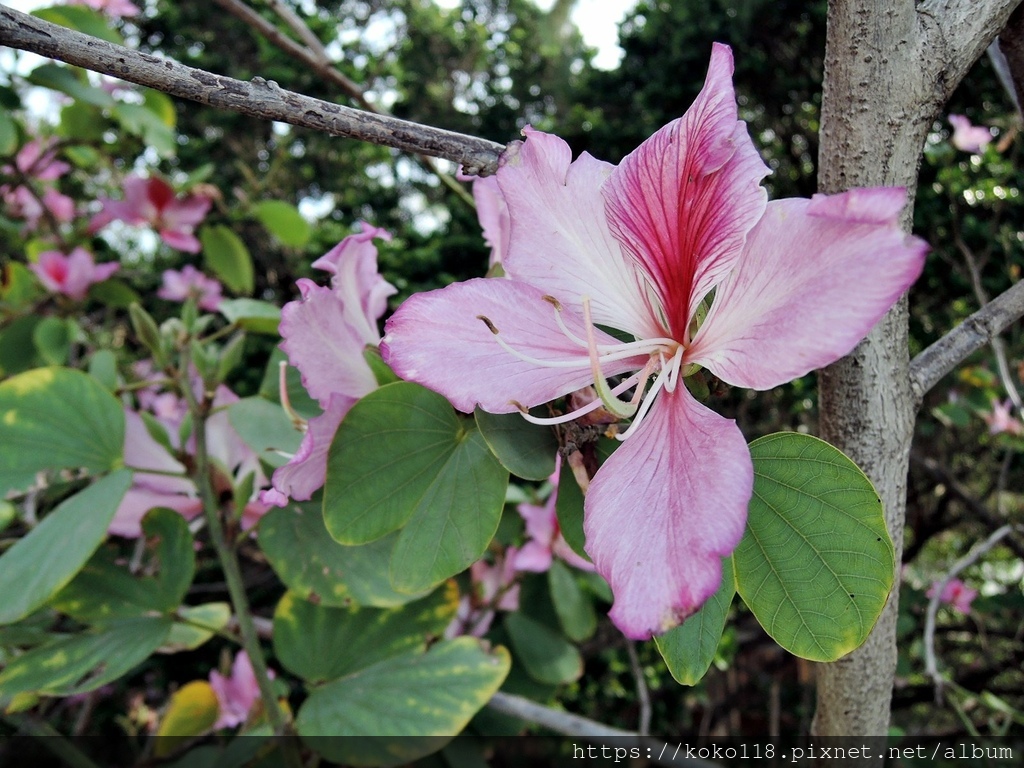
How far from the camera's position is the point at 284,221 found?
165 cm

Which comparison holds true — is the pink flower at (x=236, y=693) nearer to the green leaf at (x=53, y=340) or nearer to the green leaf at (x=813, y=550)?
the green leaf at (x=53, y=340)

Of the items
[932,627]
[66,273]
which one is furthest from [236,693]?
[932,627]

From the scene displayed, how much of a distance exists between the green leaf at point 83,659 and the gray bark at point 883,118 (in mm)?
675

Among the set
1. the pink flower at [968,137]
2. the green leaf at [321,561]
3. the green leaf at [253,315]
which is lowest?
the green leaf at [321,561]

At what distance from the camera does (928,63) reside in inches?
17.6

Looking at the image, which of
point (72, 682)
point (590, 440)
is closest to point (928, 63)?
point (590, 440)

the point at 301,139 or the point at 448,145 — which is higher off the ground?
the point at 448,145

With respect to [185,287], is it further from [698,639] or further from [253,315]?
[698,639]

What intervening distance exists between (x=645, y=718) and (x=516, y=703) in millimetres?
346

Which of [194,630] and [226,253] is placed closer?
[194,630]

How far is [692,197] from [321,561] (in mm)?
522

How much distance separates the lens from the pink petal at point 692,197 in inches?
15.3

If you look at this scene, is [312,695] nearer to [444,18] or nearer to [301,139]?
[301,139]

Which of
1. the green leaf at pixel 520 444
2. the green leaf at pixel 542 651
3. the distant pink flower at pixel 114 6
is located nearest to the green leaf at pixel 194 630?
the green leaf at pixel 542 651
